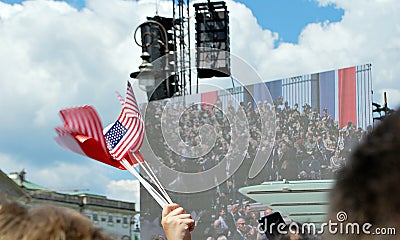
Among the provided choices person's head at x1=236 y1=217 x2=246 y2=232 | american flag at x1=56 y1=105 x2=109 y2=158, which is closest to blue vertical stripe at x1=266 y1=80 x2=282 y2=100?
person's head at x1=236 y1=217 x2=246 y2=232

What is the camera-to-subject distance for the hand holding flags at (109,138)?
3.91 m

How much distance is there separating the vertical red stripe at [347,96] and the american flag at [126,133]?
26.1 ft

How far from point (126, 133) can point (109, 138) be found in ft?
0.74

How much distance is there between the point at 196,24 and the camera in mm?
15516

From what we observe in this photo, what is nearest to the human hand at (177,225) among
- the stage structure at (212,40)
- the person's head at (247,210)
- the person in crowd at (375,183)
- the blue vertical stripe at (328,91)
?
the person in crowd at (375,183)

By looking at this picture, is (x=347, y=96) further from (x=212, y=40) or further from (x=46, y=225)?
(x=46, y=225)

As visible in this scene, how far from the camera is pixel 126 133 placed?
4.46 meters

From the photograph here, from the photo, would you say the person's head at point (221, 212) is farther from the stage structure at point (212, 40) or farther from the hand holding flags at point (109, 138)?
the hand holding flags at point (109, 138)

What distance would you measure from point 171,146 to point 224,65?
5.92 feet

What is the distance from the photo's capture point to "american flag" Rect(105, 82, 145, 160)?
14.4 ft

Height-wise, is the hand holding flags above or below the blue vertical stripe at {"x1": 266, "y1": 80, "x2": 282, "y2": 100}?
below

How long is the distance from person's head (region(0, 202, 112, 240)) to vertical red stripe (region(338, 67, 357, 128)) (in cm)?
1112

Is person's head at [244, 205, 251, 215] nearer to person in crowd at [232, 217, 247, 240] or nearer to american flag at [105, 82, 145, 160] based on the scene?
person in crowd at [232, 217, 247, 240]

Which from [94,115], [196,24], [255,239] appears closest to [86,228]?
[94,115]
